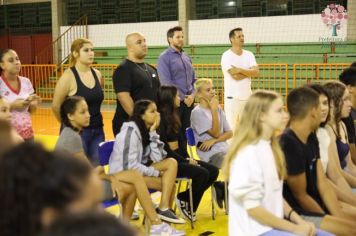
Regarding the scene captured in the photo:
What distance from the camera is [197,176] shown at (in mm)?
4984

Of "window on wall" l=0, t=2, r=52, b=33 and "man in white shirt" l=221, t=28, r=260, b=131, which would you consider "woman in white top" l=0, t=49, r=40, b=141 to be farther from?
"window on wall" l=0, t=2, r=52, b=33

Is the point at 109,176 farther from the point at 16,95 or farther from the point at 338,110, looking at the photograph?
the point at 338,110

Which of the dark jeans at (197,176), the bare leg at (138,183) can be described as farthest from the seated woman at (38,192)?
the dark jeans at (197,176)

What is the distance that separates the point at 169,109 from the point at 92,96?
0.78 m

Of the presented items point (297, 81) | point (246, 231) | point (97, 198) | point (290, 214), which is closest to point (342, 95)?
point (290, 214)

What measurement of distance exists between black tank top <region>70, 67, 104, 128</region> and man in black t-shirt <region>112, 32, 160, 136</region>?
0.92 feet

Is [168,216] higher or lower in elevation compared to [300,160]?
lower

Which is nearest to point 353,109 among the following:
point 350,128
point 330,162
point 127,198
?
point 350,128

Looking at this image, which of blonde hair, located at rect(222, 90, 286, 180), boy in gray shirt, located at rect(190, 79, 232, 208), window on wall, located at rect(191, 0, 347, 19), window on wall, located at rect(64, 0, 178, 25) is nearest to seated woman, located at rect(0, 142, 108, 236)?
blonde hair, located at rect(222, 90, 286, 180)

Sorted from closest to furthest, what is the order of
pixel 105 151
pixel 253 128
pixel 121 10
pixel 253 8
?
pixel 253 128 → pixel 105 151 → pixel 253 8 → pixel 121 10

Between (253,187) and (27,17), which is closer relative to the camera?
(253,187)

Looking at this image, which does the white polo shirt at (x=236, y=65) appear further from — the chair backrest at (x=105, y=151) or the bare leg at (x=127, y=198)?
the bare leg at (x=127, y=198)

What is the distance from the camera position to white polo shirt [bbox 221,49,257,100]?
7.54 metres

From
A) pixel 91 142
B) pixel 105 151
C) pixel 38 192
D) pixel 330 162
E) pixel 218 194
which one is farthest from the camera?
pixel 218 194
